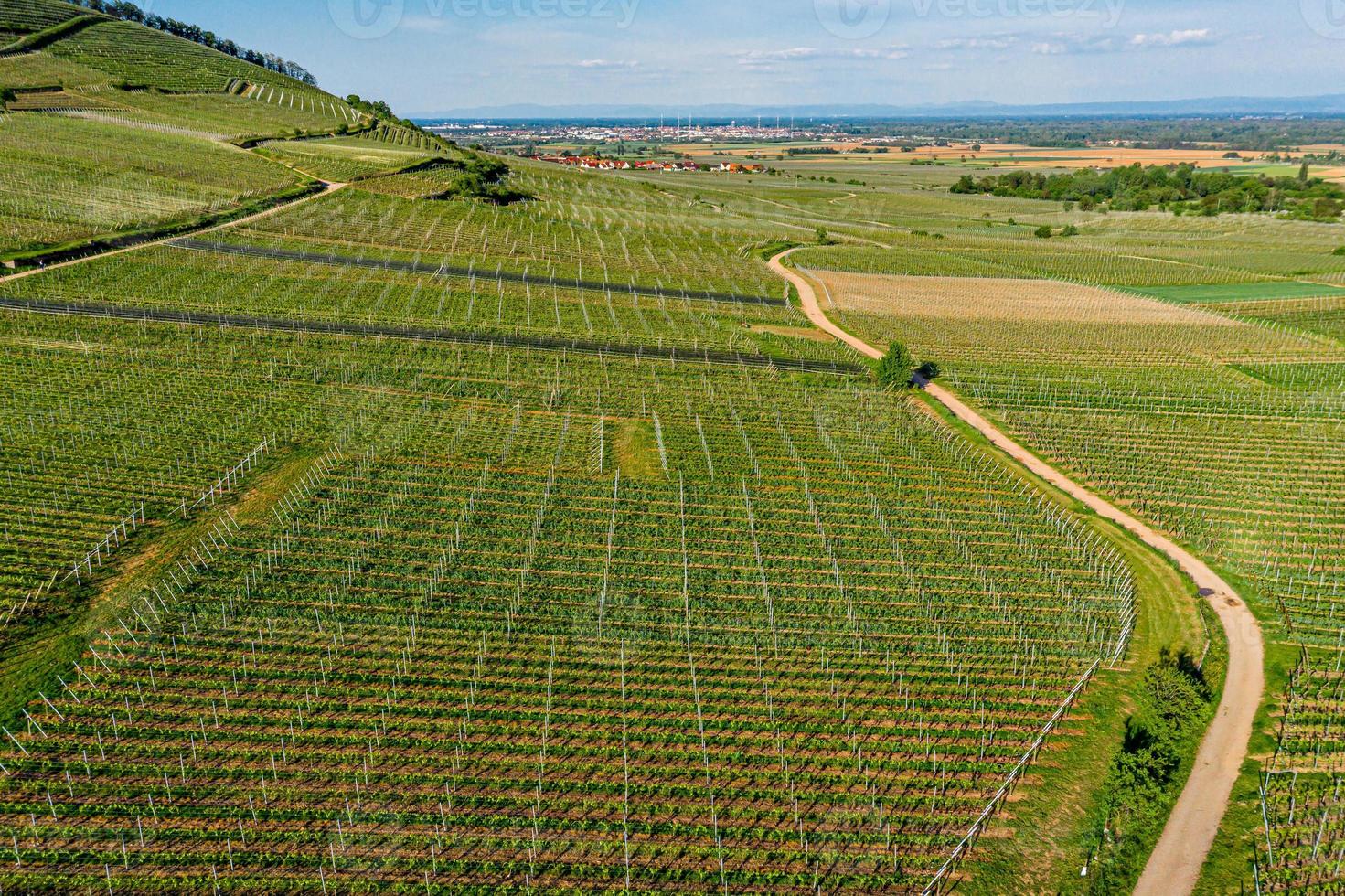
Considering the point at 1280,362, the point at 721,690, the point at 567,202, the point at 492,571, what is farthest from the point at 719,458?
the point at 567,202

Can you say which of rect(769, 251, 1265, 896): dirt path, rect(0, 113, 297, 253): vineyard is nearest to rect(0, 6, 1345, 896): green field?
rect(769, 251, 1265, 896): dirt path

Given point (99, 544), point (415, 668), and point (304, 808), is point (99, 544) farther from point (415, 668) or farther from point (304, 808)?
point (304, 808)

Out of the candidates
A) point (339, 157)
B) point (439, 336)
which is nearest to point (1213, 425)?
point (439, 336)

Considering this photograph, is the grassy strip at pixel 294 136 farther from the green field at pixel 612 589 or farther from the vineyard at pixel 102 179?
the green field at pixel 612 589

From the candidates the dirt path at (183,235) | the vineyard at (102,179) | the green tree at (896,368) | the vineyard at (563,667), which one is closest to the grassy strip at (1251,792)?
the vineyard at (563,667)

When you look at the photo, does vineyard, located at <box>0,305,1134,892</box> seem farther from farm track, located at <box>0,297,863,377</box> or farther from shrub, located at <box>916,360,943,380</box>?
shrub, located at <box>916,360,943,380</box>

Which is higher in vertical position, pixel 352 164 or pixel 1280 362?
pixel 352 164

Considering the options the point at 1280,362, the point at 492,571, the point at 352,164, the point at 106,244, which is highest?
the point at 352,164
